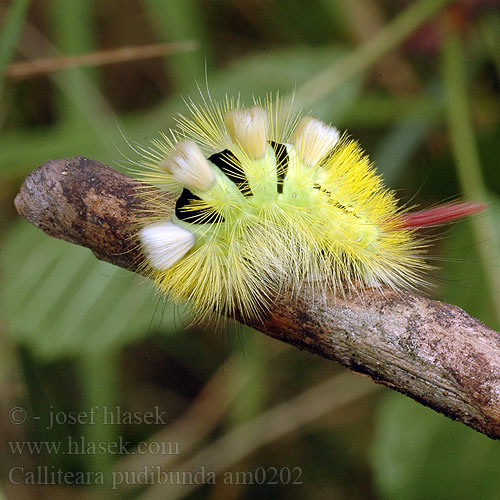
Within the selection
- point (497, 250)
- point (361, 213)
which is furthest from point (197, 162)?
point (497, 250)

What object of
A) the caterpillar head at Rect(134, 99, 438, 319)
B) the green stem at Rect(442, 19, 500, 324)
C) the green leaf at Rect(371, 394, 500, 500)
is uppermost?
the green stem at Rect(442, 19, 500, 324)

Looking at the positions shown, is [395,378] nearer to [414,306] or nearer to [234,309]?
[414,306]

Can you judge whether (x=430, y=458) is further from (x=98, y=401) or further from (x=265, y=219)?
(x=98, y=401)

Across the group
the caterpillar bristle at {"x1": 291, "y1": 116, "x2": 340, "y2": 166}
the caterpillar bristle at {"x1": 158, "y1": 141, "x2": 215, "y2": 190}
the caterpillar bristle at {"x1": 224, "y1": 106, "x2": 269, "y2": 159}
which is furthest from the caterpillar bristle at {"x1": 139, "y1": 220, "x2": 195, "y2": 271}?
the caterpillar bristle at {"x1": 291, "y1": 116, "x2": 340, "y2": 166}

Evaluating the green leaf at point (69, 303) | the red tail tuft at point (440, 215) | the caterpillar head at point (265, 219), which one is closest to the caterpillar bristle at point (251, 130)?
the caterpillar head at point (265, 219)

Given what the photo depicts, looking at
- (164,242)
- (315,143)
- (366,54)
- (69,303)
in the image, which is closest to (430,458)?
(315,143)
